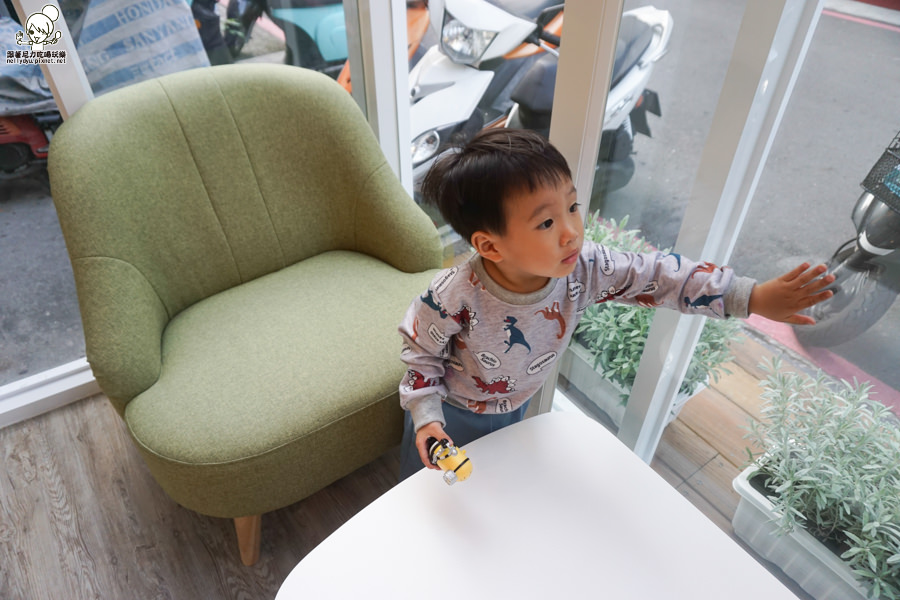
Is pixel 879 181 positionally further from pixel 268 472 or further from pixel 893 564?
pixel 268 472

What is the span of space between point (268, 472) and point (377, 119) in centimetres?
107

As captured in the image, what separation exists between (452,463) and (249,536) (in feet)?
2.29

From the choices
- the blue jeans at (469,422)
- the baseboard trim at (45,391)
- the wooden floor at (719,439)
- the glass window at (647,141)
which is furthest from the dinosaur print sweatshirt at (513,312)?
the baseboard trim at (45,391)

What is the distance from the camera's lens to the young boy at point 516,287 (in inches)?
29.2

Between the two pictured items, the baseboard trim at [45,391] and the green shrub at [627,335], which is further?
the baseboard trim at [45,391]

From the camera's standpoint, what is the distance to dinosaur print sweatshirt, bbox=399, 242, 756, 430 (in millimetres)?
823

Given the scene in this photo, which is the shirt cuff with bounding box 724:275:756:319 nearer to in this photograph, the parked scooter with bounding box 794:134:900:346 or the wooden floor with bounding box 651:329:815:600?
the parked scooter with bounding box 794:134:900:346

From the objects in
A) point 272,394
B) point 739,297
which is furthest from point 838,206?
point 272,394

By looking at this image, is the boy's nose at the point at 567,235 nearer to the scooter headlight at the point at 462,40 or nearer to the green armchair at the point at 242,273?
the green armchair at the point at 242,273

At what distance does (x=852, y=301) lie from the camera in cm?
90

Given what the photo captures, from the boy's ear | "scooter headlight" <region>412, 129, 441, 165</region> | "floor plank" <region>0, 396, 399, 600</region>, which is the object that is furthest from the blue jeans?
"scooter headlight" <region>412, 129, 441, 165</region>

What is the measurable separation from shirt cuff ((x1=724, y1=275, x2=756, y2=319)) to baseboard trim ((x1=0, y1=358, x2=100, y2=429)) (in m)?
1.70

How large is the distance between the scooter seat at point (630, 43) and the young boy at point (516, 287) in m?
0.30

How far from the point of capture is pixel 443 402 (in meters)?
1.04
